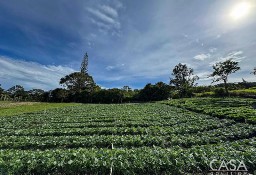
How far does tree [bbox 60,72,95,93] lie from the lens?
323 feet

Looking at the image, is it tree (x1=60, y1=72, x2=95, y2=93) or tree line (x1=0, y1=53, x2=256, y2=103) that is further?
tree (x1=60, y1=72, x2=95, y2=93)

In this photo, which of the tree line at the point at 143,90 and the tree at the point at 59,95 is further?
the tree at the point at 59,95

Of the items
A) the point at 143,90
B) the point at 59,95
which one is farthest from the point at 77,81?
the point at 143,90

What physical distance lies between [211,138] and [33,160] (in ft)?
34.8

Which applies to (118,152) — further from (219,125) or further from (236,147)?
(219,125)

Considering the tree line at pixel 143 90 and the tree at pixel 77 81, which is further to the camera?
the tree at pixel 77 81

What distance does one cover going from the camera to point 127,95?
8062 cm

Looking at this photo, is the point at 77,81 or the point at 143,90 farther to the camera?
the point at 77,81

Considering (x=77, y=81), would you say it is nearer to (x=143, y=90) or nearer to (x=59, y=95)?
(x=59, y=95)

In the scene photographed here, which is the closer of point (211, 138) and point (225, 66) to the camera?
point (211, 138)

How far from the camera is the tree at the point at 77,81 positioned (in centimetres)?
9831

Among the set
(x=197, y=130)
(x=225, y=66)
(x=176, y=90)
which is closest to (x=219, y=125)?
(x=197, y=130)

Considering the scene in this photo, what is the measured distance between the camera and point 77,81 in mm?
99000

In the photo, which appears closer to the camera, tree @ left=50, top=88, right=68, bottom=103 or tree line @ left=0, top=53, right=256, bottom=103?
tree line @ left=0, top=53, right=256, bottom=103
